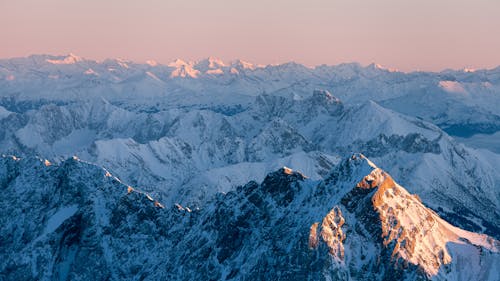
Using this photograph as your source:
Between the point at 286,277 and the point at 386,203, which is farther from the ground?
the point at 386,203

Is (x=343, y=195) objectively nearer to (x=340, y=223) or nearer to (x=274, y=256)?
(x=340, y=223)

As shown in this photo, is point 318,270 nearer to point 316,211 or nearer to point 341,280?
point 341,280

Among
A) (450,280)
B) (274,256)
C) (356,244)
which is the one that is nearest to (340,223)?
(356,244)

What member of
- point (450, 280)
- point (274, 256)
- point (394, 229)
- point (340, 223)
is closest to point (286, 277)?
point (274, 256)

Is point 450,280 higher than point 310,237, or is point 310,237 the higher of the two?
point 310,237

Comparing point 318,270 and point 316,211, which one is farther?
point 316,211

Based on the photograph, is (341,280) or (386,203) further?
(386,203)

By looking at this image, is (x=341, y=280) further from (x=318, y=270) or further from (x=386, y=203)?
(x=386, y=203)
